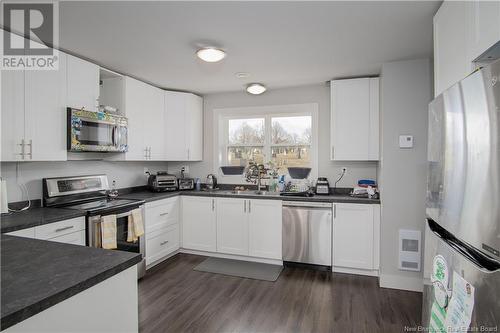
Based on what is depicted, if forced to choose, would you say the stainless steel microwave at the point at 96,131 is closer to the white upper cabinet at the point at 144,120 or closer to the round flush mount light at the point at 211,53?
the white upper cabinet at the point at 144,120

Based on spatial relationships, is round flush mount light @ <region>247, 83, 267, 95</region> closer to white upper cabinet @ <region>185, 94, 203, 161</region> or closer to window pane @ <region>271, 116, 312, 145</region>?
window pane @ <region>271, 116, 312, 145</region>

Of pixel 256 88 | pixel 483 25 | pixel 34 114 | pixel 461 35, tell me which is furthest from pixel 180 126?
pixel 483 25

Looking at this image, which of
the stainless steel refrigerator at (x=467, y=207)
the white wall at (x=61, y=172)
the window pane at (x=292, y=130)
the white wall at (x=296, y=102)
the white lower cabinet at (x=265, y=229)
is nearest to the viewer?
the stainless steel refrigerator at (x=467, y=207)

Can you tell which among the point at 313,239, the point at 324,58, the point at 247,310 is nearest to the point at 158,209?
the point at 247,310

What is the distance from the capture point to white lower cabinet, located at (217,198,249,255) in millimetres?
3658

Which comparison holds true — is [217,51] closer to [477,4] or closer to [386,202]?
[477,4]

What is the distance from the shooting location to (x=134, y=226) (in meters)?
2.99

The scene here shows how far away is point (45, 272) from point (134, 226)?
205cm

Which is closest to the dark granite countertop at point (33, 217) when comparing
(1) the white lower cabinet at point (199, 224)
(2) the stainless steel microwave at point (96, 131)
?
(2) the stainless steel microwave at point (96, 131)

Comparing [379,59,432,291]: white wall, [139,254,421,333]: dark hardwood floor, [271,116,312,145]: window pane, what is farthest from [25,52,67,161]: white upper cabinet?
[379,59,432,291]: white wall

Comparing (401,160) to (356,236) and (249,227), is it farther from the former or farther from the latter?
(249,227)

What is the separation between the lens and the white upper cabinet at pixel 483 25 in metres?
1.13

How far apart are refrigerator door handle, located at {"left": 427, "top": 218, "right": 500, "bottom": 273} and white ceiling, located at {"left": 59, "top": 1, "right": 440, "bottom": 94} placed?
1.49m

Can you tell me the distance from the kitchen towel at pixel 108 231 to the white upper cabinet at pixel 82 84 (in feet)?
3.76
